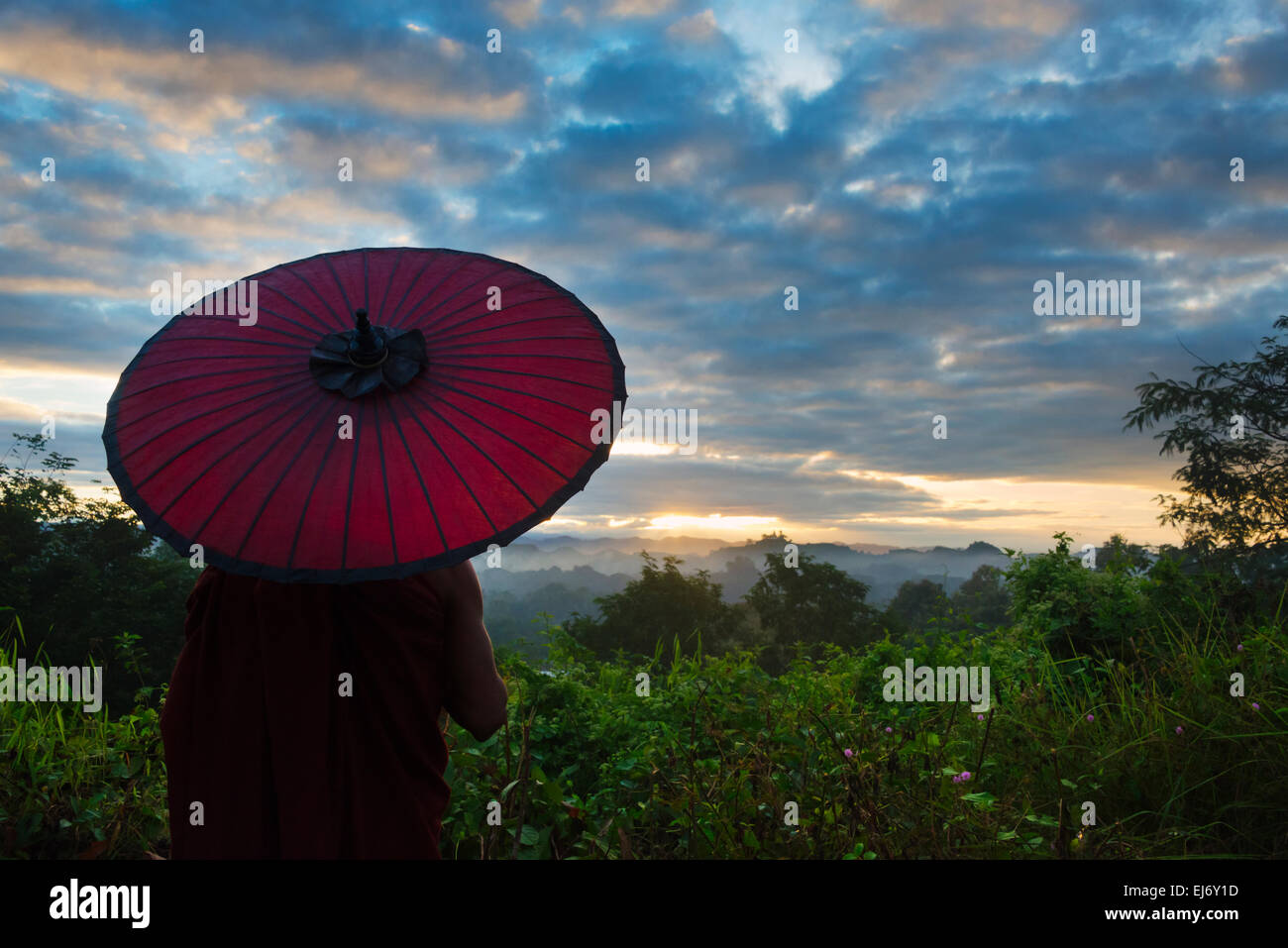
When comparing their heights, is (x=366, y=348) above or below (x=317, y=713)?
above

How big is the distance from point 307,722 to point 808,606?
98.7 feet

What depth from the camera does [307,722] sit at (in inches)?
77.3

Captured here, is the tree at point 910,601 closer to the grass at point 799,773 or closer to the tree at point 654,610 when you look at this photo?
the tree at point 654,610

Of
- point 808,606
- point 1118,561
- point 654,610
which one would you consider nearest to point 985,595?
point 808,606

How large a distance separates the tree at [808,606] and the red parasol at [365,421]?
28608 millimetres

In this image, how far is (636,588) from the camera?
29531 millimetres

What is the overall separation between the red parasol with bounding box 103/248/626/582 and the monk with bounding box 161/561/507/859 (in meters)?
0.27

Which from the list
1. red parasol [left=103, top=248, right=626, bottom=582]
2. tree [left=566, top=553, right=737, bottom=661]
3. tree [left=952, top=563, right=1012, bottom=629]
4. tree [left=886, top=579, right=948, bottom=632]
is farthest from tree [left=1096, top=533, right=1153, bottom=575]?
tree [left=886, top=579, right=948, bottom=632]

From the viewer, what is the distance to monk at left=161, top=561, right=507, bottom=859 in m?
1.96
